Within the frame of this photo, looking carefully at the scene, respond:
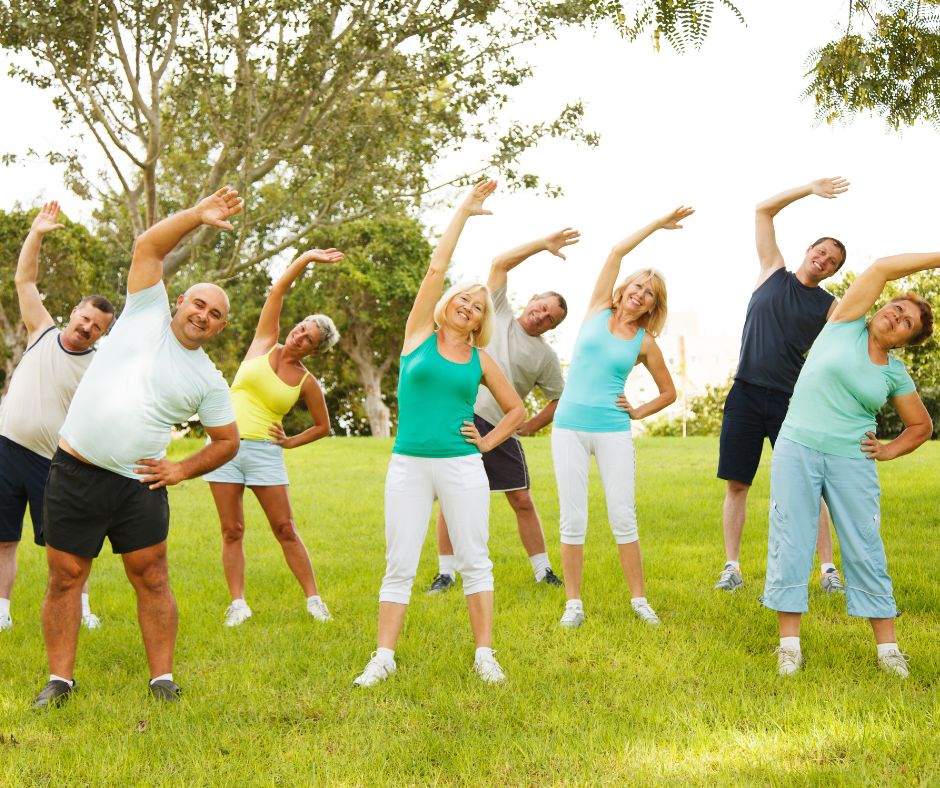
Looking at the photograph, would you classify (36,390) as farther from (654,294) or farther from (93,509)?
(654,294)

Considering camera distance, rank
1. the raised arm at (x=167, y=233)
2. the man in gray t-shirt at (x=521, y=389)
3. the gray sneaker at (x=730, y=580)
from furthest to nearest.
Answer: the man in gray t-shirt at (x=521, y=389) < the gray sneaker at (x=730, y=580) < the raised arm at (x=167, y=233)

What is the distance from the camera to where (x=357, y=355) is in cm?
3544

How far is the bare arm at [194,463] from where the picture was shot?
14.3ft

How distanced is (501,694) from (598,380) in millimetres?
2235

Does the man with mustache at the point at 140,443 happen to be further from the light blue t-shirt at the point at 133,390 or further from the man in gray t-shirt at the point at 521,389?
the man in gray t-shirt at the point at 521,389

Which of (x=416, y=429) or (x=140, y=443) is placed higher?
(x=140, y=443)

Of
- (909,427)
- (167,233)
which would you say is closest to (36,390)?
(167,233)

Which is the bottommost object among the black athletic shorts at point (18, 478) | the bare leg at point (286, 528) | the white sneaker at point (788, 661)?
the white sneaker at point (788, 661)

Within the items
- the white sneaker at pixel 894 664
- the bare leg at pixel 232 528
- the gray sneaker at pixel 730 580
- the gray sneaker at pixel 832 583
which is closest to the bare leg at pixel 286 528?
the bare leg at pixel 232 528

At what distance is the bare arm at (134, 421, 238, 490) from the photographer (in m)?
4.37

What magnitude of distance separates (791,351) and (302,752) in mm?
4587

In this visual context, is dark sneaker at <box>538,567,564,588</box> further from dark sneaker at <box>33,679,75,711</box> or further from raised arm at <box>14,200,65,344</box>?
raised arm at <box>14,200,65,344</box>

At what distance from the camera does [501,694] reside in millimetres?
4531

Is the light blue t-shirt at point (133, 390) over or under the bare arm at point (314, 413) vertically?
over
